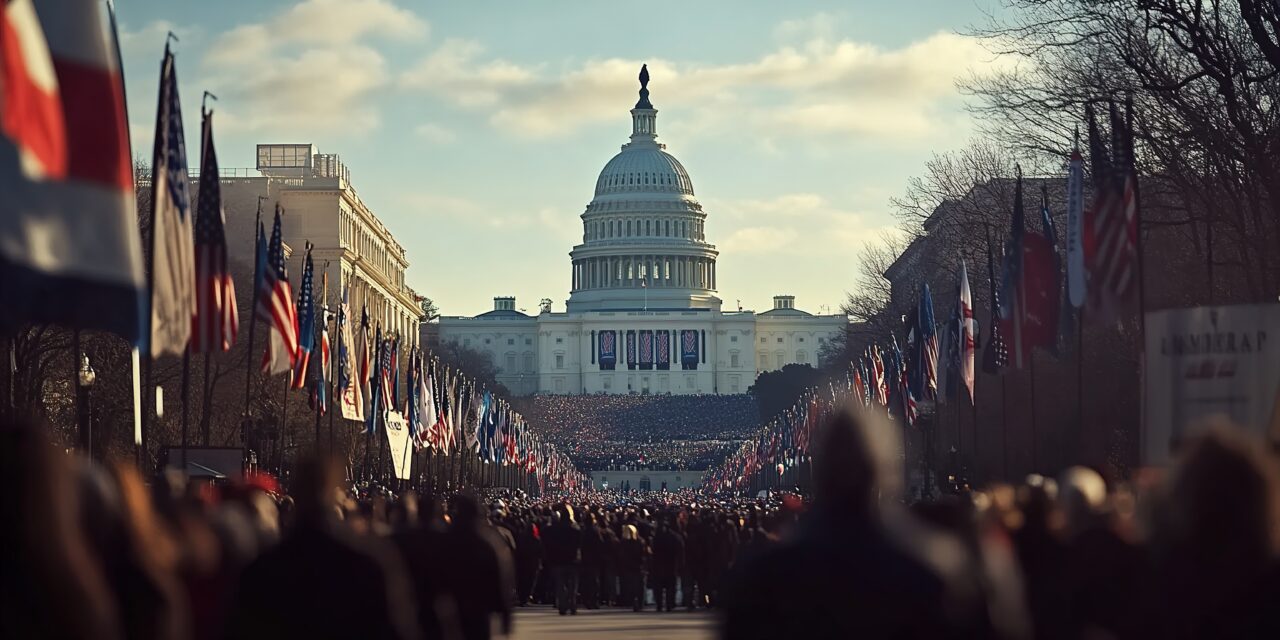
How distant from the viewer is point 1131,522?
42.6ft

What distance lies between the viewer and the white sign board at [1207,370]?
60.9ft

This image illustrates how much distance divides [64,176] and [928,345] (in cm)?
4168

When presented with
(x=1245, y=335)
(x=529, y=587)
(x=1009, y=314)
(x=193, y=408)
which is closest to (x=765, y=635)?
(x=1245, y=335)

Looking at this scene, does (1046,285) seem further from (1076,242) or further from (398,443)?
(398,443)

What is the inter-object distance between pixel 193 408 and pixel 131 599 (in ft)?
203

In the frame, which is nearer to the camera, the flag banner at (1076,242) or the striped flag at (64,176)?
the striped flag at (64,176)

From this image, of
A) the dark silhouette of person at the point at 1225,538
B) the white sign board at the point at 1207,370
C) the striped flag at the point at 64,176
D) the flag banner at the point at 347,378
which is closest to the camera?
the dark silhouette of person at the point at 1225,538

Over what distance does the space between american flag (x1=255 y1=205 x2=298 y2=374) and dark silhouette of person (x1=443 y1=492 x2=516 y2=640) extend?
1958 cm

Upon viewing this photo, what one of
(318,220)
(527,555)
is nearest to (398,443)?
(527,555)

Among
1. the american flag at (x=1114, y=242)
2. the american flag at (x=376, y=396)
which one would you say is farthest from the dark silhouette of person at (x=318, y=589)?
the american flag at (x=376, y=396)

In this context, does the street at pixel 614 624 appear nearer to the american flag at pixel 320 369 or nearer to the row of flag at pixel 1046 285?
the row of flag at pixel 1046 285

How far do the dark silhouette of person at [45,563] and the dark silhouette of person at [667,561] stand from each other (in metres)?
27.3

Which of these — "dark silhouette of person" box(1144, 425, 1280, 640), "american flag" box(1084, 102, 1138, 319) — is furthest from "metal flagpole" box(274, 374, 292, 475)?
"dark silhouette of person" box(1144, 425, 1280, 640)

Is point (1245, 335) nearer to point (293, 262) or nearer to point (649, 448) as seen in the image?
point (293, 262)
